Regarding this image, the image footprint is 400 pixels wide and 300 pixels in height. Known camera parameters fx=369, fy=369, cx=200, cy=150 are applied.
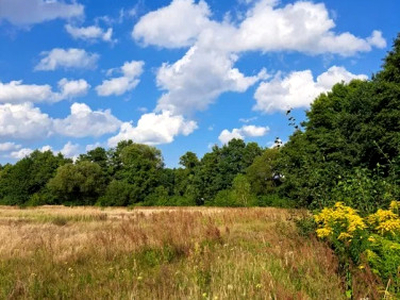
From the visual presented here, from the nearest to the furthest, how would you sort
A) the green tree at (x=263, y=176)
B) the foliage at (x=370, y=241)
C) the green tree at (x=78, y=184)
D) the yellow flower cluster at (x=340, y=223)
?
the foliage at (x=370, y=241) → the yellow flower cluster at (x=340, y=223) → the green tree at (x=263, y=176) → the green tree at (x=78, y=184)

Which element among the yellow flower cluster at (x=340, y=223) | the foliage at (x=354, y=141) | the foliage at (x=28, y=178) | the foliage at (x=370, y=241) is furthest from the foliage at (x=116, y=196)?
the foliage at (x=370, y=241)

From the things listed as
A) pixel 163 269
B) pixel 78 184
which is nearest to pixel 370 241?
pixel 163 269

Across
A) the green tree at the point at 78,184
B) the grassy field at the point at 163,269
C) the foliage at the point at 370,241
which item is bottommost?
the grassy field at the point at 163,269

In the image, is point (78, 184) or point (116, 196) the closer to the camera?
point (116, 196)

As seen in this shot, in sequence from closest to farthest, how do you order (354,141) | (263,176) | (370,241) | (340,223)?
(370,241) < (340,223) < (354,141) < (263,176)

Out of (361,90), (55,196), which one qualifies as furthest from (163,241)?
(55,196)

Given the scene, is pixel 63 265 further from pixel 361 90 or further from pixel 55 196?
pixel 55 196

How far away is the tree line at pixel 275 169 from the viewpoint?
8.64 metres

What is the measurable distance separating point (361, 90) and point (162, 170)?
5977cm

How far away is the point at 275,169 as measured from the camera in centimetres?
1450

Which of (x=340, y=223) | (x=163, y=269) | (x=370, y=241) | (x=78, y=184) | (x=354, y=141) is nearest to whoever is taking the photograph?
(x=370, y=241)

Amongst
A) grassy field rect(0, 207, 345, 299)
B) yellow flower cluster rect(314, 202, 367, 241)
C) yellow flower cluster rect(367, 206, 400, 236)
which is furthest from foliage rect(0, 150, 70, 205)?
yellow flower cluster rect(367, 206, 400, 236)

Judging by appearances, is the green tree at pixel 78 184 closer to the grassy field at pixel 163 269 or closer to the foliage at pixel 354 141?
the foliage at pixel 354 141

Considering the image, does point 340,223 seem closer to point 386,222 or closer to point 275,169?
point 386,222
